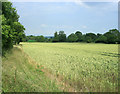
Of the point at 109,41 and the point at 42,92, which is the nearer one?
the point at 42,92

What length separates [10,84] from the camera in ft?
23.0

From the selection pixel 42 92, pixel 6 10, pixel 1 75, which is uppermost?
pixel 6 10

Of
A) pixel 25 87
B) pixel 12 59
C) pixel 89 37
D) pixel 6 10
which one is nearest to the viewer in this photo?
pixel 25 87

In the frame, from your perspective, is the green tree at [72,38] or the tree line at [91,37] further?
the green tree at [72,38]

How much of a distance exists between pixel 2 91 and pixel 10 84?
0.66m

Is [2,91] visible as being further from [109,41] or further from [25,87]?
[109,41]

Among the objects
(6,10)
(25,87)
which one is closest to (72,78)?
(25,87)

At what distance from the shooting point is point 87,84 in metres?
7.41

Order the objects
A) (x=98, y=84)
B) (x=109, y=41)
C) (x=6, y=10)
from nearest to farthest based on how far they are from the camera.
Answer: (x=98, y=84) → (x=6, y=10) → (x=109, y=41)

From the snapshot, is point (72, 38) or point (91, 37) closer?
point (72, 38)

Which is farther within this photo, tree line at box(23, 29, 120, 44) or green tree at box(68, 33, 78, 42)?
green tree at box(68, 33, 78, 42)

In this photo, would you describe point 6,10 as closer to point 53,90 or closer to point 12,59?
point 12,59

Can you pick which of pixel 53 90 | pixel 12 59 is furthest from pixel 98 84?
pixel 12 59

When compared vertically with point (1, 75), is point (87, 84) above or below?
below
